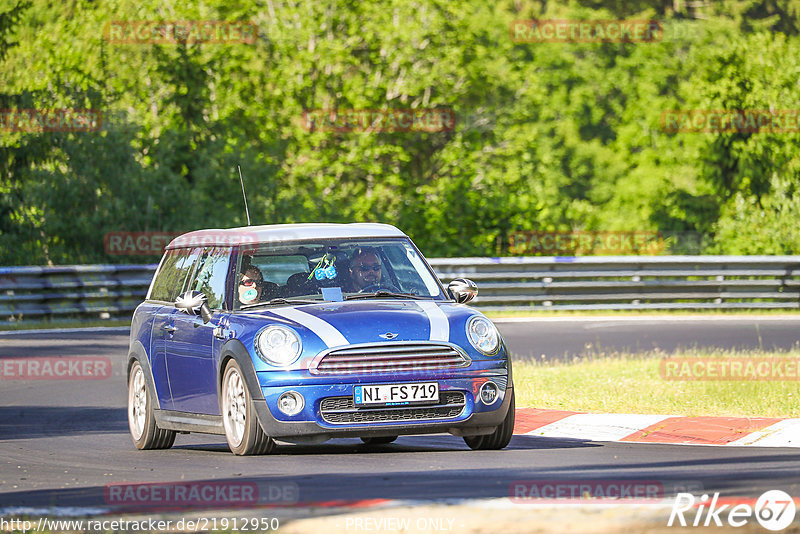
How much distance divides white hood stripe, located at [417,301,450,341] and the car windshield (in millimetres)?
425

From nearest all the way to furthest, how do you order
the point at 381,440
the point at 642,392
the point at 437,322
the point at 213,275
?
the point at 437,322
the point at 213,275
the point at 381,440
the point at 642,392

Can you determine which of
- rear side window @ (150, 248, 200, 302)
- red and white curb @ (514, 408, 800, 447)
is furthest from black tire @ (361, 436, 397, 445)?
rear side window @ (150, 248, 200, 302)

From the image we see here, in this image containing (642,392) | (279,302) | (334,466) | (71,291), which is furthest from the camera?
(71,291)

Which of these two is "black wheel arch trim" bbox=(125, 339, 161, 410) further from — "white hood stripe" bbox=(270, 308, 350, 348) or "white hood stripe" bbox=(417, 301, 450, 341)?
"white hood stripe" bbox=(417, 301, 450, 341)

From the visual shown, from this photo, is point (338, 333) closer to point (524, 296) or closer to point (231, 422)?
point (231, 422)

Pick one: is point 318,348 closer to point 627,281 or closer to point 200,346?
point 200,346

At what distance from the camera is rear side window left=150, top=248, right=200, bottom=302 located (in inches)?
449

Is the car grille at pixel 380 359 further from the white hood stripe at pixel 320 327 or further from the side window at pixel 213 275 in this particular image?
the side window at pixel 213 275

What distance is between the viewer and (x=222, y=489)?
26.1 feet

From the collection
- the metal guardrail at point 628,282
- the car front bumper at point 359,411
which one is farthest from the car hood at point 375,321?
the metal guardrail at point 628,282

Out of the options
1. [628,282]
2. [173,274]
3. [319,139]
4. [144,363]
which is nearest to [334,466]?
[144,363]

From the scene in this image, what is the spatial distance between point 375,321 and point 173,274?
8.86 ft

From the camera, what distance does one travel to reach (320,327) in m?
9.51

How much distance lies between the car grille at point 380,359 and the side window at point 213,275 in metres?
1.35
